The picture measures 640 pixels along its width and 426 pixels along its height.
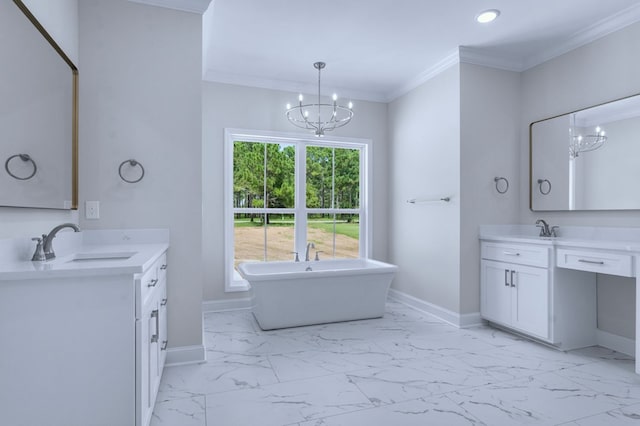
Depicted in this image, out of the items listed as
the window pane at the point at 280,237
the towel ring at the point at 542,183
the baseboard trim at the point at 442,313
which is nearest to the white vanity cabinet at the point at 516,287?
the baseboard trim at the point at 442,313

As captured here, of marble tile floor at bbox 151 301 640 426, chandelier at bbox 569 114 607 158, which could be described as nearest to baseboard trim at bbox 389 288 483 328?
marble tile floor at bbox 151 301 640 426

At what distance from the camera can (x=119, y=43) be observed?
2.43m

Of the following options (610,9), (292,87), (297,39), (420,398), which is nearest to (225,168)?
(292,87)

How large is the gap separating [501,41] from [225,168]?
302cm

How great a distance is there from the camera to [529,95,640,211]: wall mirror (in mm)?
2768

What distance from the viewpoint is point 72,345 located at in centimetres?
144

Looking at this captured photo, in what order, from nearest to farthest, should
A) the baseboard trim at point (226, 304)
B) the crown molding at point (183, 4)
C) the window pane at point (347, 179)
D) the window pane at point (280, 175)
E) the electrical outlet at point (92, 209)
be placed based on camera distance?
the electrical outlet at point (92, 209) < the crown molding at point (183, 4) < the baseboard trim at point (226, 304) < the window pane at point (280, 175) < the window pane at point (347, 179)

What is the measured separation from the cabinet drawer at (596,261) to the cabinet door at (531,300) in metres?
0.18

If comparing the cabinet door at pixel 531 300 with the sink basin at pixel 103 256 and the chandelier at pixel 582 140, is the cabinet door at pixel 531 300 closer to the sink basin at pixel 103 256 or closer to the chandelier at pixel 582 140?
the chandelier at pixel 582 140

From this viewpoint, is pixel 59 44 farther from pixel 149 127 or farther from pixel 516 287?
pixel 516 287

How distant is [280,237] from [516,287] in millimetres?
2571

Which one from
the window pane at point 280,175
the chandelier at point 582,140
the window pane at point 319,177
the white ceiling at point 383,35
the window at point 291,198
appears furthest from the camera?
the window pane at point 319,177

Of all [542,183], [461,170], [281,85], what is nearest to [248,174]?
[281,85]

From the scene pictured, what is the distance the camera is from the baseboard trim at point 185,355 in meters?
2.52
